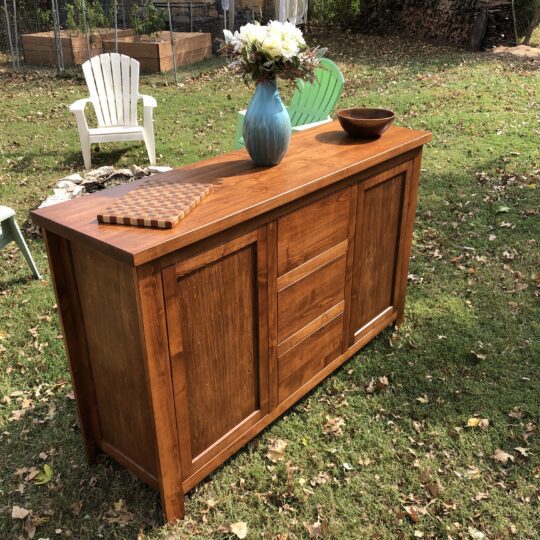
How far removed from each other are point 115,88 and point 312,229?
484 cm

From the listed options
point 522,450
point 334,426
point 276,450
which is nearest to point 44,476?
point 276,450

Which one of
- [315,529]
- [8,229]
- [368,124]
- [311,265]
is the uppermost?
[368,124]

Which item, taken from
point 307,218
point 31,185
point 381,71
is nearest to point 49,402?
point 307,218

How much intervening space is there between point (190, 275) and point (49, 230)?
51 centimetres

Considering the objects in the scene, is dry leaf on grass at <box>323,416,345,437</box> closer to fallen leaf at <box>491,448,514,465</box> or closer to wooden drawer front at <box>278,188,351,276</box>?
fallen leaf at <box>491,448,514,465</box>

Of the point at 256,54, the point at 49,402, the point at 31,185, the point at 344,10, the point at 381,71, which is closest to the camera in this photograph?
the point at 256,54

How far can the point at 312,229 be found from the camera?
2393mm

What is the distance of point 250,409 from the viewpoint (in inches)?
96.2

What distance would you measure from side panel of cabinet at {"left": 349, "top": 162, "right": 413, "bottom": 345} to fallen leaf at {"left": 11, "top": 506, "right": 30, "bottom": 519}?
66.7 inches

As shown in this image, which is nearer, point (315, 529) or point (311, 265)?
point (315, 529)

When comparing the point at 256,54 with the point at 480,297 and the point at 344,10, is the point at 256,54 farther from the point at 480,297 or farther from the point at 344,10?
the point at 344,10

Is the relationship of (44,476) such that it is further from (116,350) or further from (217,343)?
(217,343)

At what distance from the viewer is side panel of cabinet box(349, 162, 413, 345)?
274 centimetres

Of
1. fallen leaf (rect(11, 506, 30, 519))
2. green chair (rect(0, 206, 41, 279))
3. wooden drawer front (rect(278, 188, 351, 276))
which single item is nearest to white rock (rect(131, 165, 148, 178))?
green chair (rect(0, 206, 41, 279))
